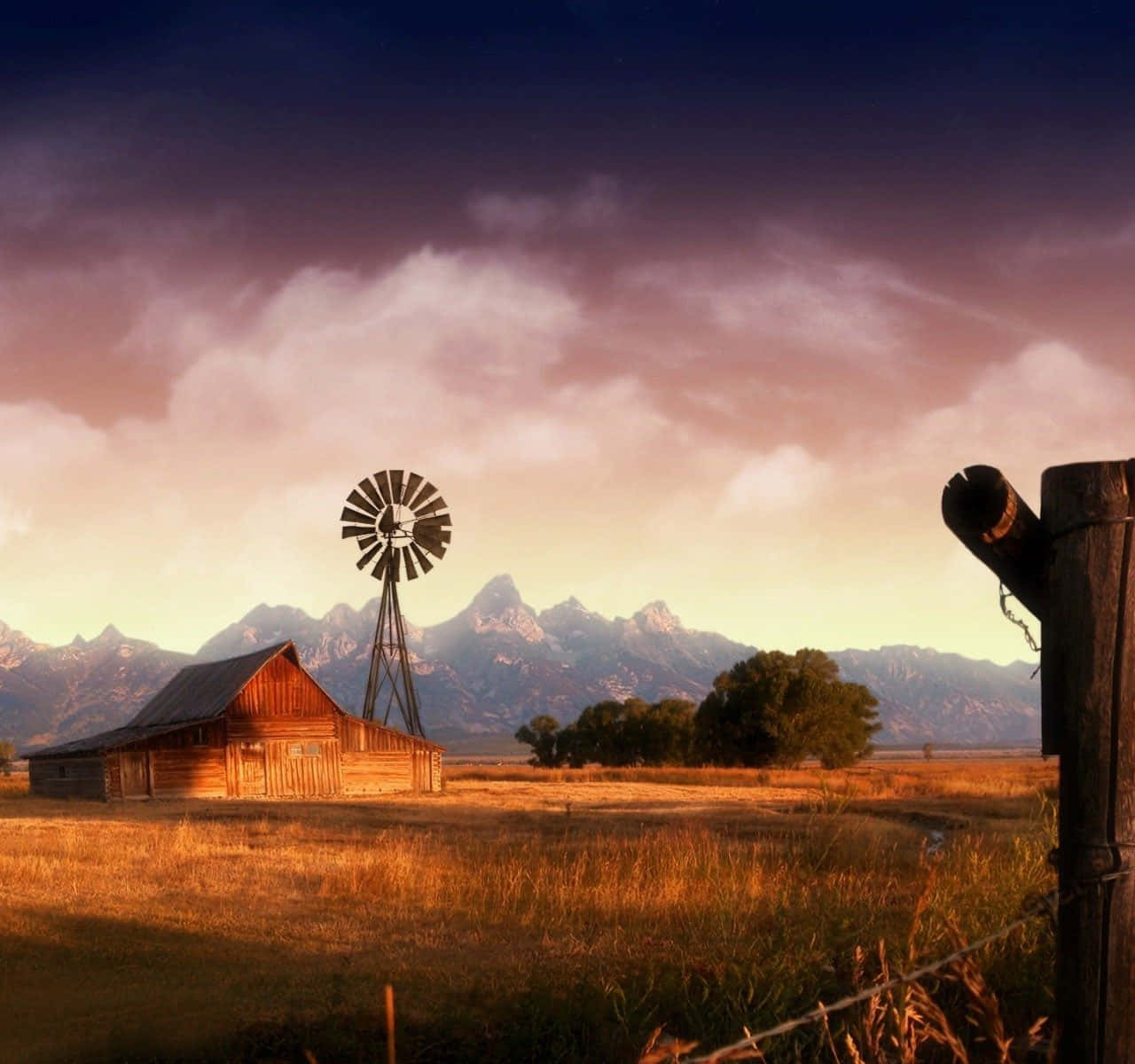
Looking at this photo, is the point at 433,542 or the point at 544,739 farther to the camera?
the point at 544,739

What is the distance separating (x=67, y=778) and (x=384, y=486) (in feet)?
57.0

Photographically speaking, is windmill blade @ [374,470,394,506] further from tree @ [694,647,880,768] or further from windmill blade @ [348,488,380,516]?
tree @ [694,647,880,768]

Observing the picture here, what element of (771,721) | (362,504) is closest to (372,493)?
(362,504)

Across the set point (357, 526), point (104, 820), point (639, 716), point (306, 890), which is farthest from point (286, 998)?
point (639, 716)

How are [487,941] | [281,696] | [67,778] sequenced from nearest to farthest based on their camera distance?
1. [487,941]
2. [281,696]
3. [67,778]

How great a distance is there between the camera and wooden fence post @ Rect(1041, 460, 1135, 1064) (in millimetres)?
3615

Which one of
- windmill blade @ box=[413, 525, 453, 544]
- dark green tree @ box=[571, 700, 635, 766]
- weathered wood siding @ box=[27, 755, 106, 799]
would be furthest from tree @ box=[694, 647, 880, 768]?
weathered wood siding @ box=[27, 755, 106, 799]

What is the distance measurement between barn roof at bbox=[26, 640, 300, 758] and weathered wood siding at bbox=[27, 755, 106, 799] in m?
0.51

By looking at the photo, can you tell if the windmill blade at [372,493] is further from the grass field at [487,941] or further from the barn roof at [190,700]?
the grass field at [487,941]

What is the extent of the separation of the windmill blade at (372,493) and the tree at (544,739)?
37.4 meters

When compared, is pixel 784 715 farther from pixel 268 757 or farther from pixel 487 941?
pixel 487 941

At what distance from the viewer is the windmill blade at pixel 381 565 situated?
165 ft

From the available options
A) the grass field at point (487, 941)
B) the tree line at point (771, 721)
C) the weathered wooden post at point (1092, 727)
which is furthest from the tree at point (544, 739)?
the weathered wooden post at point (1092, 727)

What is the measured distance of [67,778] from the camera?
4591cm
